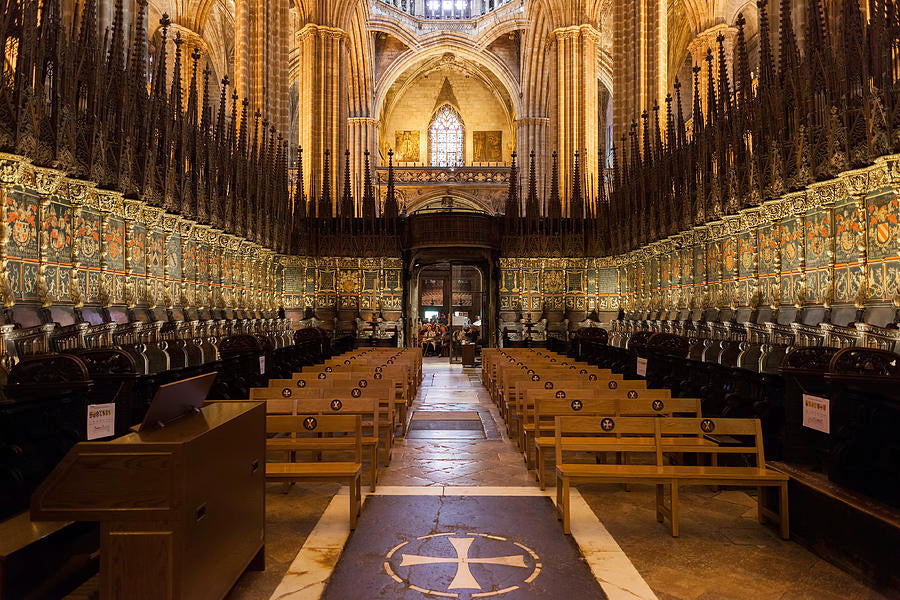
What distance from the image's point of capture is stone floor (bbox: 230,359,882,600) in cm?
338

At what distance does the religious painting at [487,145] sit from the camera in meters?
44.9

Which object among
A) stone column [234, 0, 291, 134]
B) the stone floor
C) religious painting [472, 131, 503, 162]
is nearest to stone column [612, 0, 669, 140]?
stone column [234, 0, 291, 134]

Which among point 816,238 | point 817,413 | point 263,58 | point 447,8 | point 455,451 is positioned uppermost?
point 447,8

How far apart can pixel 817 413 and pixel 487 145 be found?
42.8 meters

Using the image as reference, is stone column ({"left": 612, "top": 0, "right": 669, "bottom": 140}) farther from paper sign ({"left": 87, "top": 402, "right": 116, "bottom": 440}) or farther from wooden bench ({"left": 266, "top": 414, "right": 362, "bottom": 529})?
paper sign ({"left": 87, "top": 402, "right": 116, "bottom": 440})

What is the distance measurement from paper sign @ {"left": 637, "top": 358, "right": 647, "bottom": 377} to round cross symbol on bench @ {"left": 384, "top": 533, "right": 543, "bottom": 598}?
5.75 m

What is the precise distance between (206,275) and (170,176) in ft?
11.7

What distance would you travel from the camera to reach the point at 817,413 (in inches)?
170

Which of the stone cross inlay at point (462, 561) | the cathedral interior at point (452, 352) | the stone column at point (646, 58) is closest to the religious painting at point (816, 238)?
the cathedral interior at point (452, 352)

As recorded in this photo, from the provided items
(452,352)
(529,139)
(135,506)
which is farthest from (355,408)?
(529,139)

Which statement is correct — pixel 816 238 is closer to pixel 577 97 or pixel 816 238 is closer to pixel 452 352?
pixel 452 352

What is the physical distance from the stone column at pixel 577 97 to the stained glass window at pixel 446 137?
19101mm

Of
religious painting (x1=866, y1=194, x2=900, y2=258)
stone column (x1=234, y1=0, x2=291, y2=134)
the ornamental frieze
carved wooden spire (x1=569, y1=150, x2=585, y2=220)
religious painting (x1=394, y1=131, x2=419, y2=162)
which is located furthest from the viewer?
religious painting (x1=394, y1=131, x2=419, y2=162)

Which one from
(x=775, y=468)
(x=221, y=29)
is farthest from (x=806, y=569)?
(x=221, y=29)
